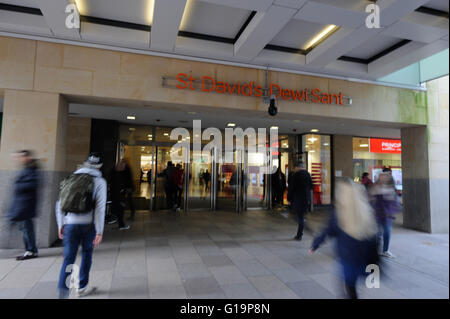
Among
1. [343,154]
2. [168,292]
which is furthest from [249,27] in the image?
[343,154]

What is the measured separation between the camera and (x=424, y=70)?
7809mm

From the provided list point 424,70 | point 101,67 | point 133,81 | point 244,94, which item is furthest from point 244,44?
point 424,70

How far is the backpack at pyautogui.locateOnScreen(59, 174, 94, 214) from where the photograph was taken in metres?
Result: 2.93

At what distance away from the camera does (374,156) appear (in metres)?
13.8

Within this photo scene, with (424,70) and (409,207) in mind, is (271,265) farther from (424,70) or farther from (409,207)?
(424,70)

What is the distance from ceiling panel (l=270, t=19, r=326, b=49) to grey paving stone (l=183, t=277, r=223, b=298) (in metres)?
4.90

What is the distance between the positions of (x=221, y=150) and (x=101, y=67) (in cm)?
645

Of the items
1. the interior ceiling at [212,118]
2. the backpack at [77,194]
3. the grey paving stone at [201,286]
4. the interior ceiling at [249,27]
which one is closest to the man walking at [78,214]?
the backpack at [77,194]

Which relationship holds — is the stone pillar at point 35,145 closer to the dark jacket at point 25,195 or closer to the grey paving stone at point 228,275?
the dark jacket at point 25,195

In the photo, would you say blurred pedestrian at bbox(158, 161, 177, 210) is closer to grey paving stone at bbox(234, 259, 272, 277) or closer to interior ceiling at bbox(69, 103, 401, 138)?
interior ceiling at bbox(69, 103, 401, 138)

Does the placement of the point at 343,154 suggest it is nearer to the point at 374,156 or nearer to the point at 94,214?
the point at 374,156

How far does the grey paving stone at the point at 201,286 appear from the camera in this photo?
11.4ft

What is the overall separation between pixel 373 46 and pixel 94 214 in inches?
262

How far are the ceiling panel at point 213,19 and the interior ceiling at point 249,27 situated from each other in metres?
0.02
